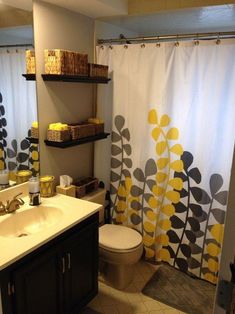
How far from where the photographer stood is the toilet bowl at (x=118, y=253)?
7.34ft

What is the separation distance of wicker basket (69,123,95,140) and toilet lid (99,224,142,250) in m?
0.85

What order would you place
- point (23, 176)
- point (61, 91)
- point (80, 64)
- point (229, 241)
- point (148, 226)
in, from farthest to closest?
point (148, 226) → point (61, 91) → point (80, 64) → point (23, 176) → point (229, 241)

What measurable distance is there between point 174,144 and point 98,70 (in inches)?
36.1

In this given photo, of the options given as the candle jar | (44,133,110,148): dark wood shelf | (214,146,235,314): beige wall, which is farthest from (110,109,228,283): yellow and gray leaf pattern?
(214,146,235,314): beige wall

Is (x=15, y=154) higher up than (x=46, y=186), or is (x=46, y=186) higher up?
(x=15, y=154)

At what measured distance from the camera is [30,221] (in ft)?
6.35

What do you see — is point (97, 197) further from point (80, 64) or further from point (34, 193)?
point (80, 64)

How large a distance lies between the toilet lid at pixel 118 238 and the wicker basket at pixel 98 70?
136cm

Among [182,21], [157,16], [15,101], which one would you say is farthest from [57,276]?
[182,21]

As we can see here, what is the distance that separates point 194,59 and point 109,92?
85 cm

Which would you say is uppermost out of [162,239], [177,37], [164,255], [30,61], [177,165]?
[177,37]

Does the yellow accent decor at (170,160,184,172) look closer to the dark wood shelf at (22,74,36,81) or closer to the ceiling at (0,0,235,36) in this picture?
the ceiling at (0,0,235,36)

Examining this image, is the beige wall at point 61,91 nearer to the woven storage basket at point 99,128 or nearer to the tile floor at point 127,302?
the woven storage basket at point 99,128

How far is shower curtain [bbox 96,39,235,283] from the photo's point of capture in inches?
85.0
